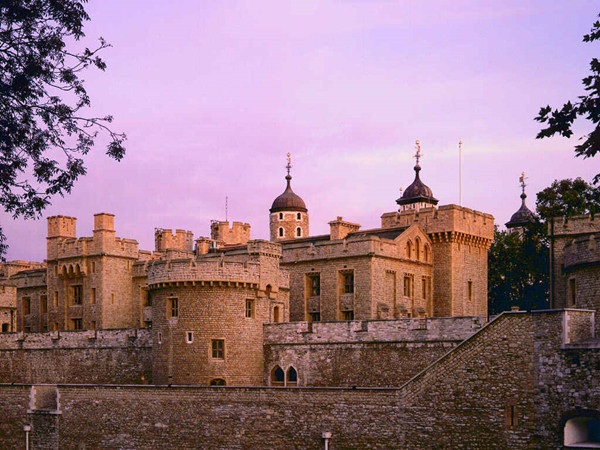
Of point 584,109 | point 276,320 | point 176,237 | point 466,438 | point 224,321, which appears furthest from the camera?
point 176,237

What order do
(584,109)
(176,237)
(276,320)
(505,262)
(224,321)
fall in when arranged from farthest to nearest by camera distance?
1. (176,237)
2. (505,262)
3. (276,320)
4. (224,321)
5. (584,109)

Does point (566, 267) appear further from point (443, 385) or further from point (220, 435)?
point (220, 435)

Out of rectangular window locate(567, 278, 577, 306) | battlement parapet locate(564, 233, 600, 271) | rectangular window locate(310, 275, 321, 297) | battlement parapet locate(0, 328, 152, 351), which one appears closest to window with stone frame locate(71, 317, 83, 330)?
battlement parapet locate(0, 328, 152, 351)

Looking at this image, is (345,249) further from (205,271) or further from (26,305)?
(26,305)

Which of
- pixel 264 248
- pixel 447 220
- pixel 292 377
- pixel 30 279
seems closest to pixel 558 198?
pixel 447 220

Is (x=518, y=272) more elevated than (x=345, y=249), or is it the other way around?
(x=345, y=249)

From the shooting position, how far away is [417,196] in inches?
3044

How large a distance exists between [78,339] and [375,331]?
57.3 ft

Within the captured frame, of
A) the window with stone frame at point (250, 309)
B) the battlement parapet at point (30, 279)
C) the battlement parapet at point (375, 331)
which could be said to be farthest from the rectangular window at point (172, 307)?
the battlement parapet at point (30, 279)

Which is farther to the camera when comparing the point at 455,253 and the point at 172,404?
the point at 455,253

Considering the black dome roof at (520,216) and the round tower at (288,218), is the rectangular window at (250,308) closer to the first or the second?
the round tower at (288,218)

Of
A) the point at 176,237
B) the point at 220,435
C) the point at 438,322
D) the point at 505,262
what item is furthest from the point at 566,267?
the point at 176,237

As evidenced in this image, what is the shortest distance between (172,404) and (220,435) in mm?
2451

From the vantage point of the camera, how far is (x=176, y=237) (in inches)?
2876
